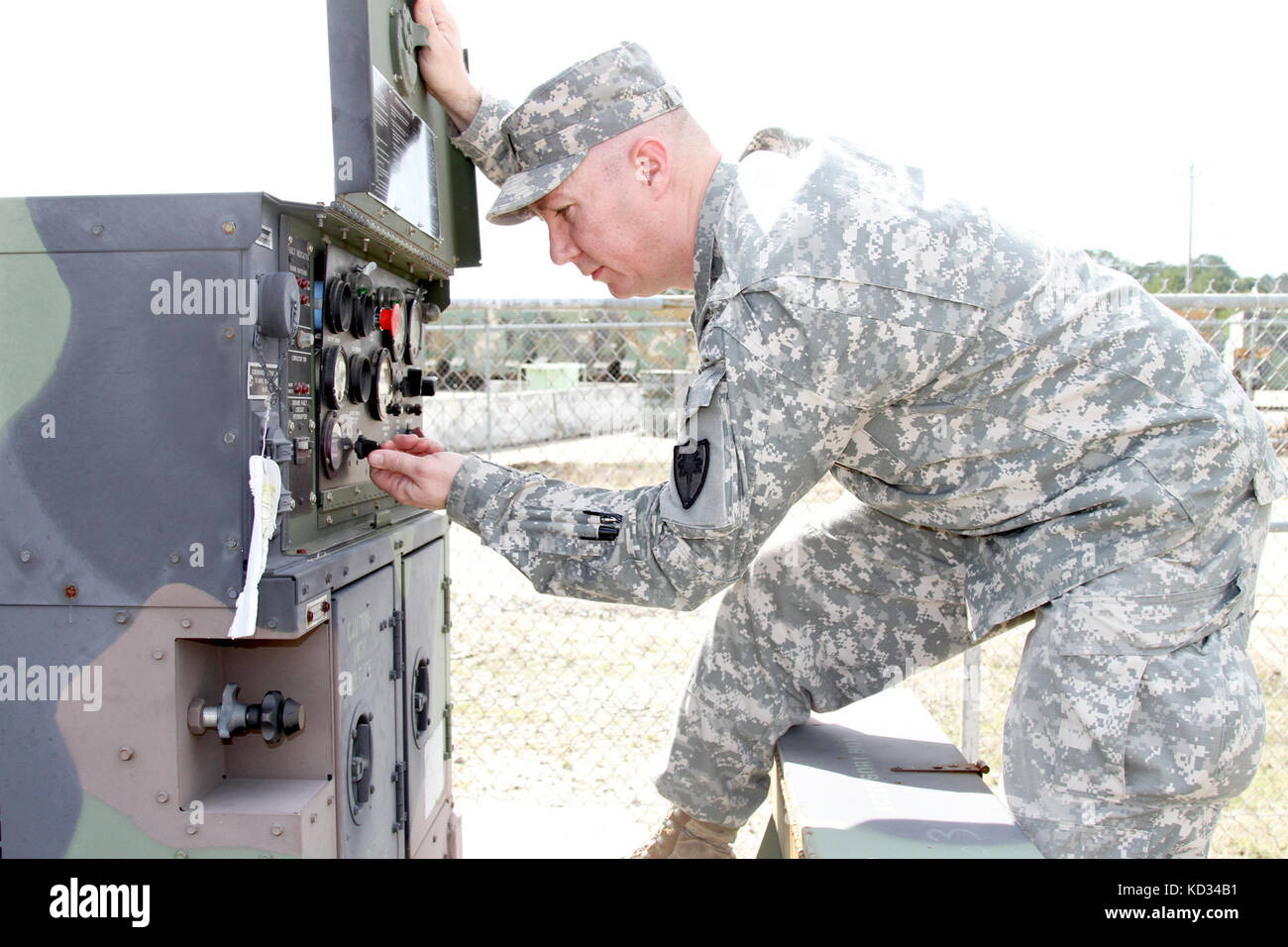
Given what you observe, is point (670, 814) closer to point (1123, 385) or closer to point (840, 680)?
point (840, 680)

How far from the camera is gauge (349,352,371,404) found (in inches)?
85.0

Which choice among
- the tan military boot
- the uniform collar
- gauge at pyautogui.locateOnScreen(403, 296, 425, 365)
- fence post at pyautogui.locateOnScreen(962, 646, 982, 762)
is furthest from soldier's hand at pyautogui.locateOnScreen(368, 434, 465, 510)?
fence post at pyautogui.locateOnScreen(962, 646, 982, 762)

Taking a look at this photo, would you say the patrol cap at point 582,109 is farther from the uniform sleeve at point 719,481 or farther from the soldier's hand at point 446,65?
the uniform sleeve at point 719,481

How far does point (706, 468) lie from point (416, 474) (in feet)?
2.07

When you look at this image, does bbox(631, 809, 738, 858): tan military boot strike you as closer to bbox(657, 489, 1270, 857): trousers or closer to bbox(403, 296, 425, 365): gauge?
bbox(657, 489, 1270, 857): trousers

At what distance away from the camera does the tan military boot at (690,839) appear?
2.55 meters

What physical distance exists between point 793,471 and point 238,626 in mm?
1012

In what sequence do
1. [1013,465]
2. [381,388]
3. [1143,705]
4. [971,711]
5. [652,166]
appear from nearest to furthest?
[1143,705], [1013,465], [652,166], [381,388], [971,711]

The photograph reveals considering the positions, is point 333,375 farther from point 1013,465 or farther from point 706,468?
point 1013,465

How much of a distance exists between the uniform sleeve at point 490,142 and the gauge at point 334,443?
731 mm

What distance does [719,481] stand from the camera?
6.13 feet

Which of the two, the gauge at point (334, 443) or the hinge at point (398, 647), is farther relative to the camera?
the hinge at point (398, 647)

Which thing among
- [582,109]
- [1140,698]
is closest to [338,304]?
[582,109]

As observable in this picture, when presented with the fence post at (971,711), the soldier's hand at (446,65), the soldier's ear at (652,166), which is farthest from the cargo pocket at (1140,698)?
the soldier's hand at (446,65)
